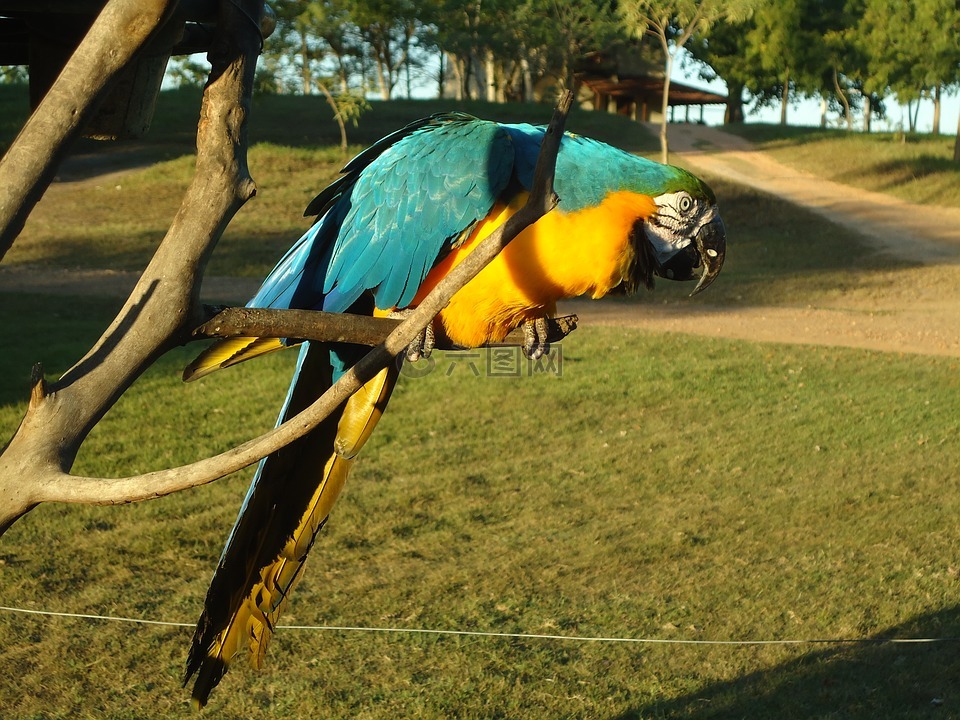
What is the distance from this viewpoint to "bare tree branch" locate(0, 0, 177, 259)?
1.24 metres

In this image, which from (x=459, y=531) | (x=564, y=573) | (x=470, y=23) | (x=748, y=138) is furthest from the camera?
(x=748, y=138)

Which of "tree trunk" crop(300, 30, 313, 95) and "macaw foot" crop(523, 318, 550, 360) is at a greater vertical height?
"tree trunk" crop(300, 30, 313, 95)

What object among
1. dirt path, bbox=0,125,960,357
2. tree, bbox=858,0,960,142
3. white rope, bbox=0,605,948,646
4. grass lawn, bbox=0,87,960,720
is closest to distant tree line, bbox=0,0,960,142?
tree, bbox=858,0,960,142

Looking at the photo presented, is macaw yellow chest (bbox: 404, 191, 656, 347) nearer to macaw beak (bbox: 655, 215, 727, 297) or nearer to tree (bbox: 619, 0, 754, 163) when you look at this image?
macaw beak (bbox: 655, 215, 727, 297)

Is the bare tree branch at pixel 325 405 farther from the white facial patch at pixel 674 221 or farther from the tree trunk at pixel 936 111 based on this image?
the tree trunk at pixel 936 111

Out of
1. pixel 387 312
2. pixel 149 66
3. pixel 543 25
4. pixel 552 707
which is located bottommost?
pixel 552 707

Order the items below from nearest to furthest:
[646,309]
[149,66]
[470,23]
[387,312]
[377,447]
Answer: [149,66], [387,312], [377,447], [646,309], [470,23]

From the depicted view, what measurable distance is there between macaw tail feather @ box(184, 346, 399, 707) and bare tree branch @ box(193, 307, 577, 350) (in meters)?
0.61

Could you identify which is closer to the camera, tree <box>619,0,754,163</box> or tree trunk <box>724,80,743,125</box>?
tree <box>619,0,754,163</box>

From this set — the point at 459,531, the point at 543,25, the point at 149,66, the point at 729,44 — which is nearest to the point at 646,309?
the point at 459,531

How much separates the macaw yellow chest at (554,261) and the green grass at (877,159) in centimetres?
1689

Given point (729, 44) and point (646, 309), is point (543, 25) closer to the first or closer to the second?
point (729, 44)

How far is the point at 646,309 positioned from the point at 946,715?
746 centimetres

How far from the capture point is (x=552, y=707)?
3.56 m
